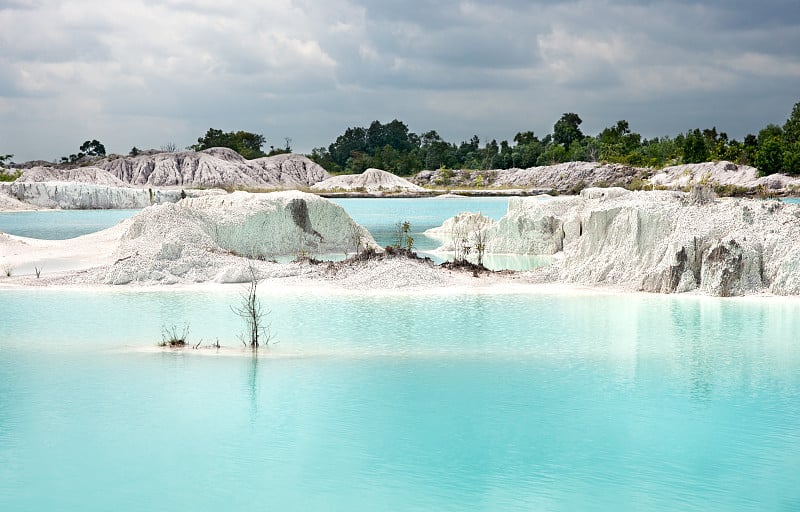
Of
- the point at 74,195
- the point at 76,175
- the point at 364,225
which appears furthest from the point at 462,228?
the point at 76,175

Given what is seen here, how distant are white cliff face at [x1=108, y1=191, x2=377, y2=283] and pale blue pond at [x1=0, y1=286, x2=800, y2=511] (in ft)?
15.3

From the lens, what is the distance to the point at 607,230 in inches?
888

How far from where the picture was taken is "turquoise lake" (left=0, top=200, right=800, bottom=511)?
8.67 metres

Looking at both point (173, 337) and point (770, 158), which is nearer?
point (173, 337)

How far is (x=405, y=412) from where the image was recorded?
36.3ft

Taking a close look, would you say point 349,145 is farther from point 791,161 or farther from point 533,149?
point 791,161

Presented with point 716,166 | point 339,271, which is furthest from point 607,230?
point 716,166

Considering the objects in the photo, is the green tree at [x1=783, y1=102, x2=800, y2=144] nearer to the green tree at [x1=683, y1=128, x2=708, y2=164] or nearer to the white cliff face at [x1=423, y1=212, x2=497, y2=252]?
the green tree at [x1=683, y1=128, x2=708, y2=164]

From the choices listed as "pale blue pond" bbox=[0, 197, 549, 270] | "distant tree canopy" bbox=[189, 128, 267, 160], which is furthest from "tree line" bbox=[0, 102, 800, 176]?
"pale blue pond" bbox=[0, 197, 549, 270]

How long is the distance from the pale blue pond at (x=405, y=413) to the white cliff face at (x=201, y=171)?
338ft

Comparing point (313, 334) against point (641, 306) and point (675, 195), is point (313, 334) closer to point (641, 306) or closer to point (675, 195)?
point (641, 306)

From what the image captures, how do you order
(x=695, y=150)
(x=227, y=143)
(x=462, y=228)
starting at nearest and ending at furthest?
(x=462, y=228) < (x=695, y=150) < (x=227, y=143)

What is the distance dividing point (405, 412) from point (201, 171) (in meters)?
118

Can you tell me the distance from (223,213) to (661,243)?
47.5 ft
